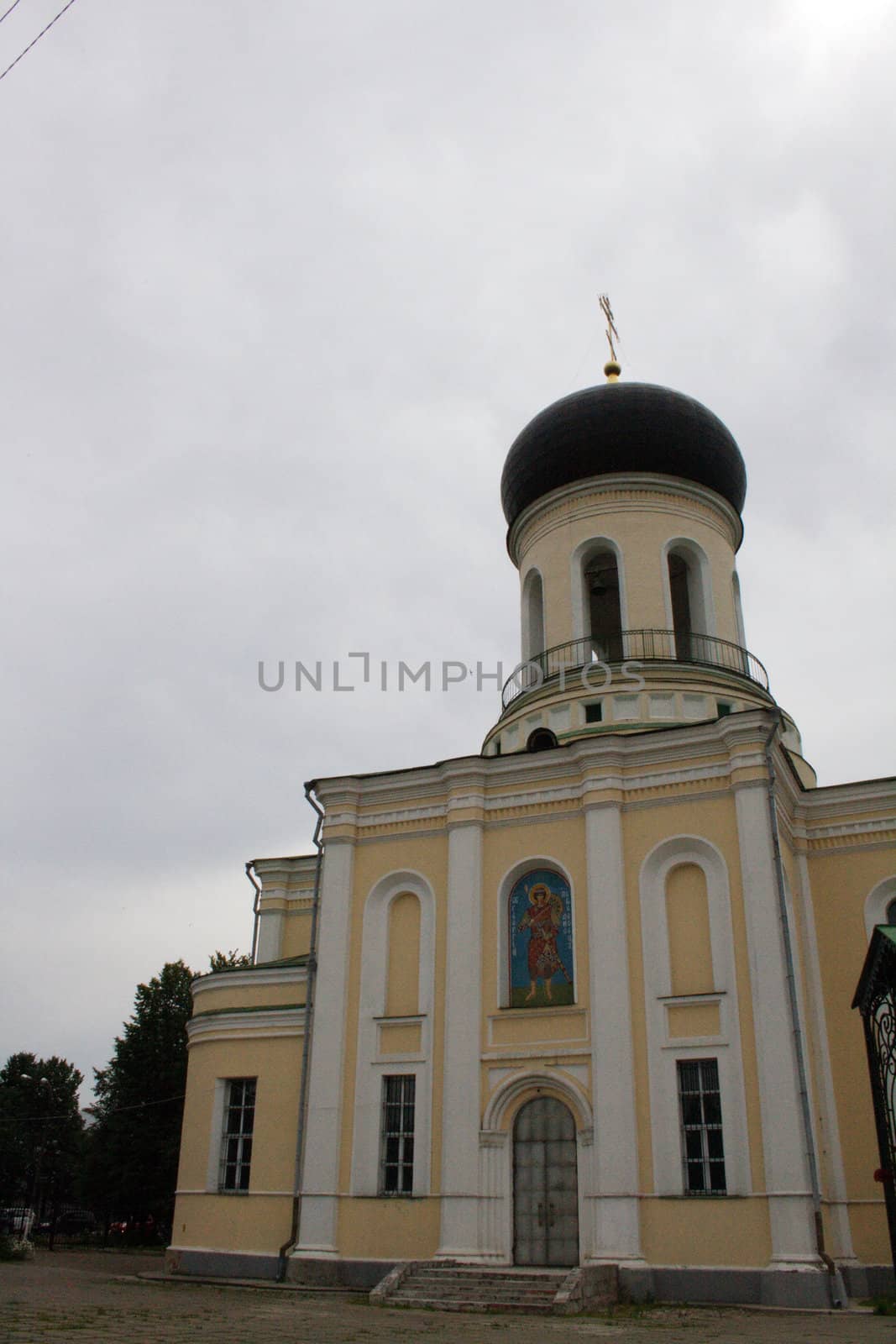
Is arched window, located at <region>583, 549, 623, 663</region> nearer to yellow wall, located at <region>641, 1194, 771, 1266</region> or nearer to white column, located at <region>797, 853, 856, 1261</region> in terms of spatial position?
white column, located at <region>797, 853, 856, 1261</region>

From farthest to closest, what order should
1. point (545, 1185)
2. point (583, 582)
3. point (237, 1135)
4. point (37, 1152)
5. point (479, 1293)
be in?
point (37, 1152)
point (583, 582)
point (237, 1135)
point (545, 1185)
point (479, 1293)

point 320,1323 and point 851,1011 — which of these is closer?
point 320,1323

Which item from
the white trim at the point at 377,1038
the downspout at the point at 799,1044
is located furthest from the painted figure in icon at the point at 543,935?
the downspout at the point at 799,1044

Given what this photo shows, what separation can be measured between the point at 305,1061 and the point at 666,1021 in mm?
5258

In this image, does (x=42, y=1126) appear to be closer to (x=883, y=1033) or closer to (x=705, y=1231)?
(x=705, y=1231)

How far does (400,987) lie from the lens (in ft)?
51.2

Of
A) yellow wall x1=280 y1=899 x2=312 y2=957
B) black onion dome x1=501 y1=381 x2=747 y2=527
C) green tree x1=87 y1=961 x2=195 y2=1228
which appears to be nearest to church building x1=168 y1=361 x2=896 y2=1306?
black onion dome x1=501 y1=381 x2=747 y2=527

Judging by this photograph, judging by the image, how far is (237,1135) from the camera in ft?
52.5

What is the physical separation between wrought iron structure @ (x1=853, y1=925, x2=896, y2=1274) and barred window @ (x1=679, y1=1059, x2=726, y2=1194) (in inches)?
215

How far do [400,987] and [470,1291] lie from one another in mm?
4188

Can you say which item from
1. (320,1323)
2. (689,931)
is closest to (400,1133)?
(689,931)

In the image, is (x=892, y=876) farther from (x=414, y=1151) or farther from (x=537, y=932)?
(x=414, y=1151)

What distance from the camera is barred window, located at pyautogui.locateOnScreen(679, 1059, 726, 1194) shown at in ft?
42.1

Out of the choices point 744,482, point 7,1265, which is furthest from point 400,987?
point 744,482
